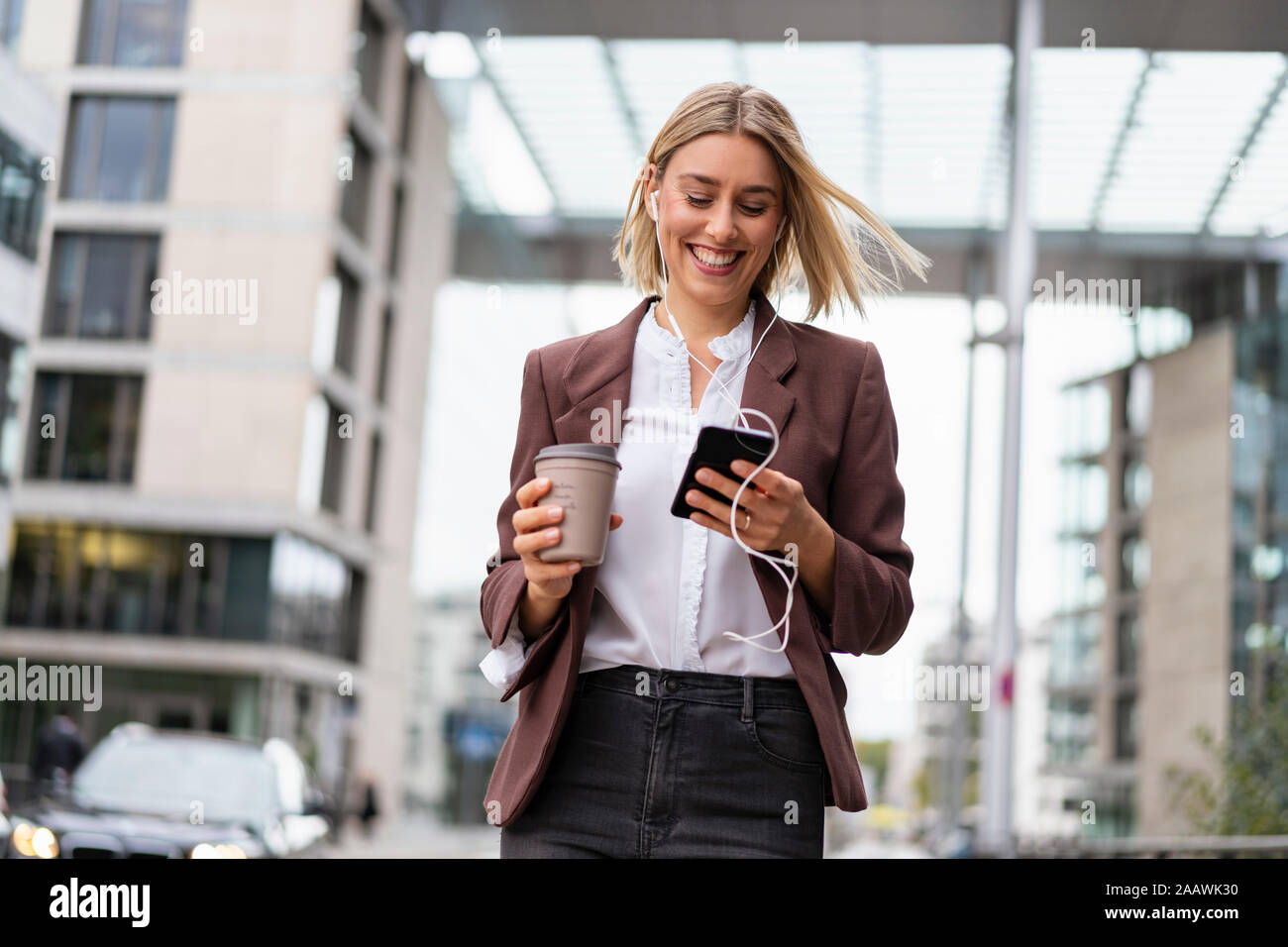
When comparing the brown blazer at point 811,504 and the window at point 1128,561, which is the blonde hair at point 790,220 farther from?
the window at point 1128,561

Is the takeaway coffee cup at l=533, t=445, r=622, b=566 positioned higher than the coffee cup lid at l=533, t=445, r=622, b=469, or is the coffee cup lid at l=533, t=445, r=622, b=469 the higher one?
the coffee cup lid at l=533, t=445, r=622, b=469

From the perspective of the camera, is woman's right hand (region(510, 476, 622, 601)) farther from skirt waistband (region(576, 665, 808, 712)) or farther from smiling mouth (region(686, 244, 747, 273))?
smiling mouth (region(686, 244, 747, 273))

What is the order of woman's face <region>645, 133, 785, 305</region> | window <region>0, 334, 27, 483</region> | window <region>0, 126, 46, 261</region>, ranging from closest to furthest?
woman's face <region>645, 133, 785, 305</region>, window <region>0, 126, 46, 261</region>, window <region>0, 334, 27, 483</region>

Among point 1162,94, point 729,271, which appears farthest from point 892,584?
point 1162,94

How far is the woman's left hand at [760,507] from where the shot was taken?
1.51 m

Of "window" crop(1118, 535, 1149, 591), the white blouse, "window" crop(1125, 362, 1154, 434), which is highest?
"window" crop(1125, 362, 1154, 434)

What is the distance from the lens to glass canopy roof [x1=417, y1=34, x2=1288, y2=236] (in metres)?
15.2

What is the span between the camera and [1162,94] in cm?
1545

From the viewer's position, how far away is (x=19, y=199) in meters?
20.3

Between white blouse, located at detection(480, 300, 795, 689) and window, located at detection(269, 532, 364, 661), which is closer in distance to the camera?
white blouse, located at detection(480, 300, 795, 689)

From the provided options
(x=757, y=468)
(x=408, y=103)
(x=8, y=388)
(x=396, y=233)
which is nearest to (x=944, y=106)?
(x=8, y=388)

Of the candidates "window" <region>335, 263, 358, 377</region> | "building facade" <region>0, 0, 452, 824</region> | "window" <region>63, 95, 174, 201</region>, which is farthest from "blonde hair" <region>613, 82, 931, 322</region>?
"window" <region>335, 263, 358, 377</region>
